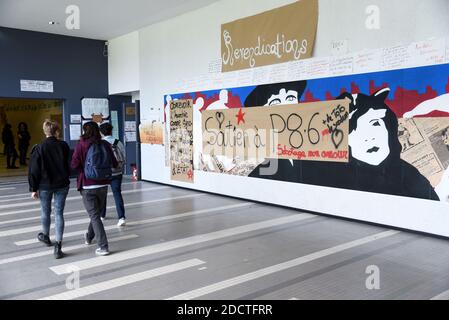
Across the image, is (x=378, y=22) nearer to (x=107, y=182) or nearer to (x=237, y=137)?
(x=237, y=137)

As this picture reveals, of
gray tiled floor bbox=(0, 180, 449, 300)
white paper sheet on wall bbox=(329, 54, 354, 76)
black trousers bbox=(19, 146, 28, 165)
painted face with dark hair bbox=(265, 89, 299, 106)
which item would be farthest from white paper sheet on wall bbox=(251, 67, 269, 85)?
black trousers bbox=(19, 146, 28, 165)

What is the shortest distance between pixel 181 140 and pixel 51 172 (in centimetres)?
448

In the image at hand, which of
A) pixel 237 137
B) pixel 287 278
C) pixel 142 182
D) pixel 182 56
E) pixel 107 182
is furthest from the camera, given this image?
pixel 142 182

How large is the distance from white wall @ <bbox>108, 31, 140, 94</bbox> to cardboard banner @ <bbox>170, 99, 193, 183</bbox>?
186 cm

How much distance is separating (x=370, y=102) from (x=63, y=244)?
4.10 meters

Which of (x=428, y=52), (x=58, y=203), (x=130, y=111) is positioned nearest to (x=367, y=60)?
(x=428, y=52)

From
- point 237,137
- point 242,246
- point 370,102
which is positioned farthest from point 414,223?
point 237,137

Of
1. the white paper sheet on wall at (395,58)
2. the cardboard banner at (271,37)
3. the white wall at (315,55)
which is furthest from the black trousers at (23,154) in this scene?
the white paper sheet on wall at (395,58)

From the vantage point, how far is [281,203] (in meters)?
6.74

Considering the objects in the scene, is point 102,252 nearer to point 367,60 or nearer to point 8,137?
point 367,60

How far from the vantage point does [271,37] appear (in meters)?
6.67

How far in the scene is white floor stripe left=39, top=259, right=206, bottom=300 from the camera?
3395 mm

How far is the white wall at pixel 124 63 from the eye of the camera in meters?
10.2

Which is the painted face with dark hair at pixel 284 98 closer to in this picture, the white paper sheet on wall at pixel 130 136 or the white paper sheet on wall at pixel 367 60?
the white paper sheet on wall at pixel 367 60
